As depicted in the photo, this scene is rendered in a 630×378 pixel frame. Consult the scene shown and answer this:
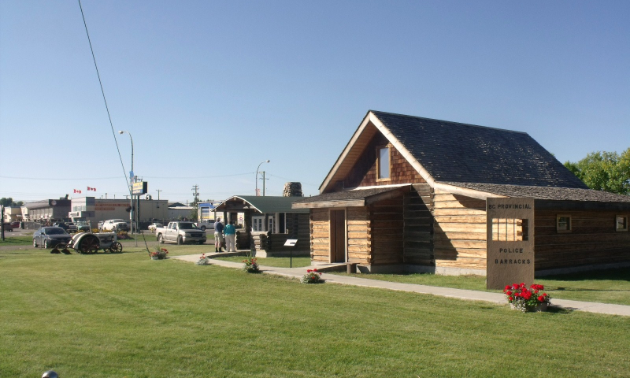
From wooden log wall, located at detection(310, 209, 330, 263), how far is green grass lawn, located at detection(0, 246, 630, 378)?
7040 millimetres

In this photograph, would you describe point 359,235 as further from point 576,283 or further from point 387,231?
Result: point 576,283

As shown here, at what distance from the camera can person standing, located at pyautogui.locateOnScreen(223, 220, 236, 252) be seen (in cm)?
2736

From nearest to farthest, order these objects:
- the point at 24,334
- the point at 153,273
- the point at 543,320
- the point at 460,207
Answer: the point at 24,334 < the point at 543,320 < the point at 460,207 < the point at 153,273

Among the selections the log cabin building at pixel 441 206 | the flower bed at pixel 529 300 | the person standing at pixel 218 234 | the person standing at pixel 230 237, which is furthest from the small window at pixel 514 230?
the person standing at pixel 218 234

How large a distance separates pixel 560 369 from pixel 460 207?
35.1 ft

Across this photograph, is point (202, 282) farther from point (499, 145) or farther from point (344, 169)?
point (499, 145)

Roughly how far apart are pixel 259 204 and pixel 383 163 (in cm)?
897

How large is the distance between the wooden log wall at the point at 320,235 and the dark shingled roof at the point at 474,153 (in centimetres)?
419

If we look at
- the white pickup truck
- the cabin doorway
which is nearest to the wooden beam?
the cabin doorway

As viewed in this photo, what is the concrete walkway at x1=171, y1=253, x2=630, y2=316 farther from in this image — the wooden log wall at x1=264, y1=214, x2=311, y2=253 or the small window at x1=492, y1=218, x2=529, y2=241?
the wooden log wall at x1=264, y1=214, x2=311, y2=253

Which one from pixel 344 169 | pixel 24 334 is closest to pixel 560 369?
pixel 24 334

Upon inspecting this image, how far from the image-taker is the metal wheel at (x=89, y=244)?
30.0 m

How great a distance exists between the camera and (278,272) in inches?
704

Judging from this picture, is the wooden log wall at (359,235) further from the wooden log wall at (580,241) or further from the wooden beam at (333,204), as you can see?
the wooden log wall at (580,241)
